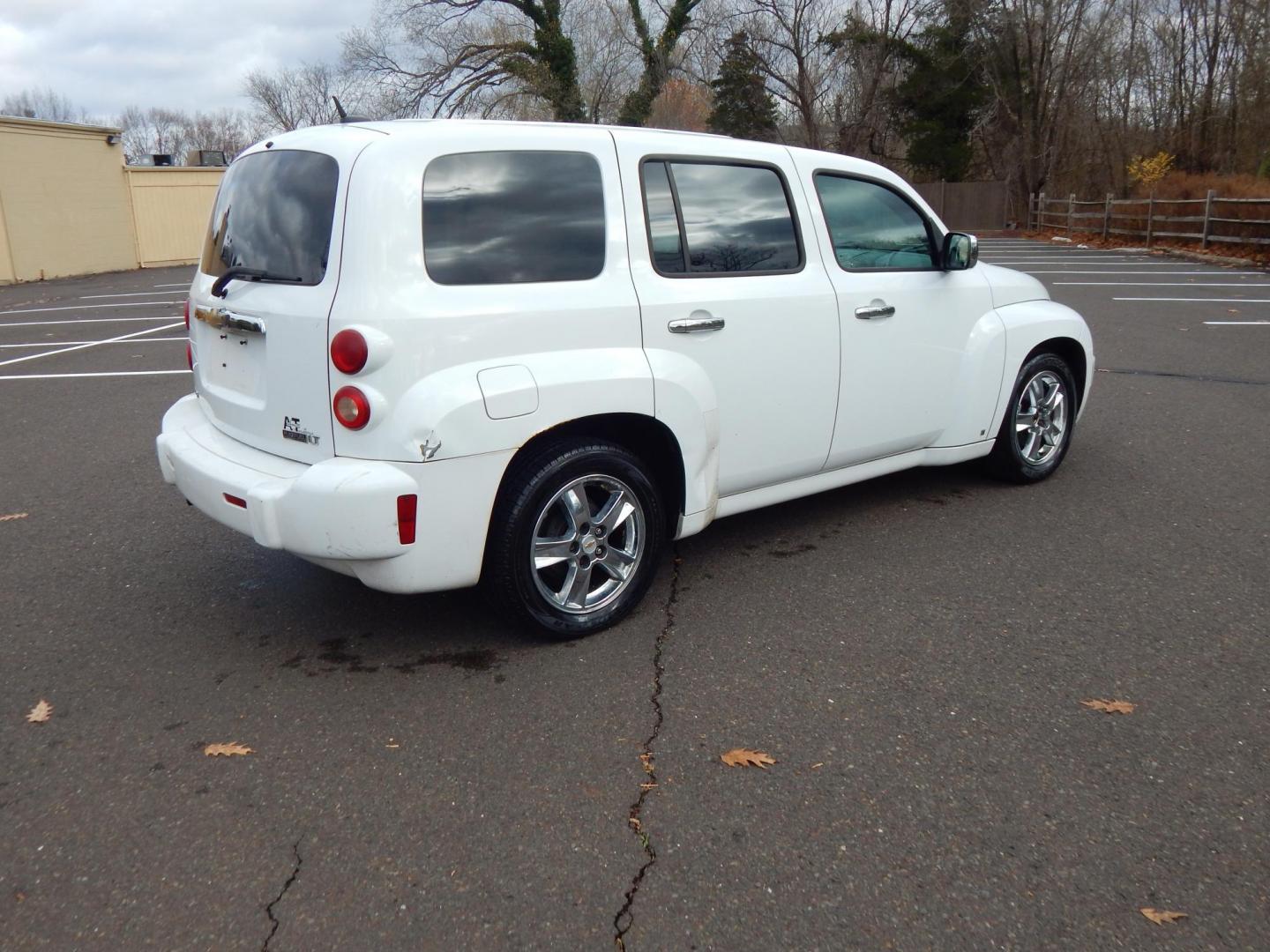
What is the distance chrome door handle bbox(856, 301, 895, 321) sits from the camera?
4.74 metres

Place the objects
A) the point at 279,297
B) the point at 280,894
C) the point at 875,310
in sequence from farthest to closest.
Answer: the point at 875,310, the point at 279,297, the point at 280,894

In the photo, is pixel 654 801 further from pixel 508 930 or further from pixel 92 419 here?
pixel 92 419

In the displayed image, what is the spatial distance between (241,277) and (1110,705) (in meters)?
3.34

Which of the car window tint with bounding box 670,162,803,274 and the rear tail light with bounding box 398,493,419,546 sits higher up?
the car window tint with bounding box 670,162,803,274

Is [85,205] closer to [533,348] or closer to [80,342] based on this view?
[80,342]

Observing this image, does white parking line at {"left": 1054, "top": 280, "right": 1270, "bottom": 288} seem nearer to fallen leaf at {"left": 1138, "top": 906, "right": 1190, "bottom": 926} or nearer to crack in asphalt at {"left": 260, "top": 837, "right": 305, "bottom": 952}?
fallen leaf at {"left": 1138, "top": 906, "right": 1190, "bottom": 926}

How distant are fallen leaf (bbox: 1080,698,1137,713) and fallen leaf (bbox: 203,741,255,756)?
2659 millimetres

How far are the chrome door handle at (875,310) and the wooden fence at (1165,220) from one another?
18.7 metres

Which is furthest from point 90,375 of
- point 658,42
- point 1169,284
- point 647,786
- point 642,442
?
point 658,42

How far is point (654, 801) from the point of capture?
2955 millimetres

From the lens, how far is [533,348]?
364 centimetres

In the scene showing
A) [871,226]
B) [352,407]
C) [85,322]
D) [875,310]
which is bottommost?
[85,322]

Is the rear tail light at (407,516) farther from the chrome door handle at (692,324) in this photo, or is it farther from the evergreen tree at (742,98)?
the evergreen tree at (742,98)

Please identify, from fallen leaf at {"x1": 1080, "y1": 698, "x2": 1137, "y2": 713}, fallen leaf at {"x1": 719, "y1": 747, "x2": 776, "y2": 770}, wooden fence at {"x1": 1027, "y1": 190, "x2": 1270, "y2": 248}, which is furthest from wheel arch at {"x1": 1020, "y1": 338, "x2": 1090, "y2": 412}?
wooden fence at {"x1": 1027, "y1": 190, "x2": 1270, "y2": 248}
